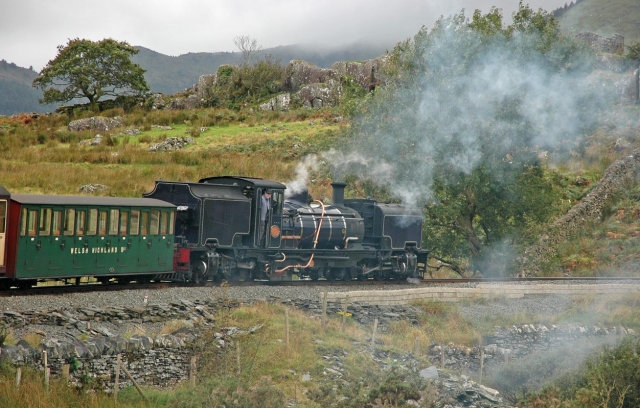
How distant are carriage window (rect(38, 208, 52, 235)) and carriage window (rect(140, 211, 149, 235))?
9.40 feet

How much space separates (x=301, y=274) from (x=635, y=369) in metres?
11.9

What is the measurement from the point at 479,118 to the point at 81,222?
16.3 meters

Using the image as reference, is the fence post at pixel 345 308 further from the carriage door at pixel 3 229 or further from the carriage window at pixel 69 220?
the carriage door at pixel 3 229

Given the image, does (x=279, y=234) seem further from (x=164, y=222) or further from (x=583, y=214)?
(x=583, y=214)

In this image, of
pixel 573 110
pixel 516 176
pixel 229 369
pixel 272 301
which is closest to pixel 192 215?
pixel 272 301

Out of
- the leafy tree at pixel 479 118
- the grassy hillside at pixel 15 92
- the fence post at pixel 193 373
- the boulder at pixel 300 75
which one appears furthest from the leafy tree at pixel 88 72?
the grassy hillside at pixel 15 92

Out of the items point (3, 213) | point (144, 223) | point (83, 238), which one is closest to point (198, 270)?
point (144, 223)

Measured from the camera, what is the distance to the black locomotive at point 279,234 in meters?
21.5

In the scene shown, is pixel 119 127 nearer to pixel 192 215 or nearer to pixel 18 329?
pixel 192 215

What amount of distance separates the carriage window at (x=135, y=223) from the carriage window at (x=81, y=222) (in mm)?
1543

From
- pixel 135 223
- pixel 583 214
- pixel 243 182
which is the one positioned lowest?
pixel 135 223

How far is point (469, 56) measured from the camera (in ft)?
94.3

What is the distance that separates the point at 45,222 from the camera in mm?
17484

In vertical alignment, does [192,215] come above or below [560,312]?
above
